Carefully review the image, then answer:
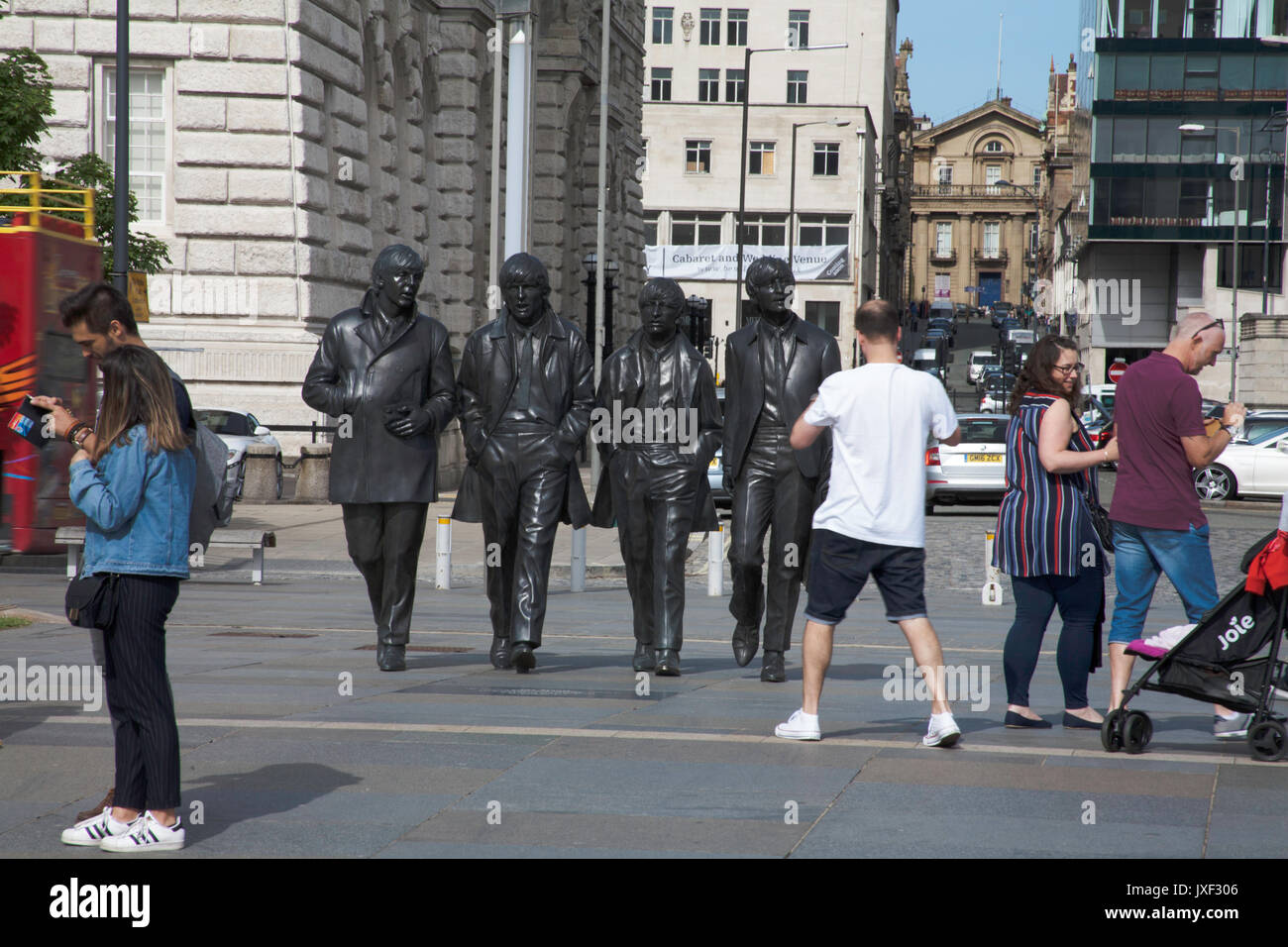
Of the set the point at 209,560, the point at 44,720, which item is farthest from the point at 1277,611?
the point at 209,560

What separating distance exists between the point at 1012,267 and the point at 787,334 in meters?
150

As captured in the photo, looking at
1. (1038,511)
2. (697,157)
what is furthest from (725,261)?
(1038,511)

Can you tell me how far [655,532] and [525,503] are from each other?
740 millimetres

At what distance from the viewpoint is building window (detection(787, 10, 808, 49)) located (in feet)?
282

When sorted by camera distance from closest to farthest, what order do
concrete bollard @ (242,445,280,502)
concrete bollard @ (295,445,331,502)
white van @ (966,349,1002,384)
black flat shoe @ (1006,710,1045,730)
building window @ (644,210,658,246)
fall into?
black flat shoe @ (1006,710,1045,730)
concrete bollard @ (242,445,280,502)
concrete bollard @ (295,445,331,502)
white van @ (966,349,1002,384)
building window @ (644,210,658,246)

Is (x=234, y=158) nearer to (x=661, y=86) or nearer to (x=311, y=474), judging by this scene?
(x=311, y=474)

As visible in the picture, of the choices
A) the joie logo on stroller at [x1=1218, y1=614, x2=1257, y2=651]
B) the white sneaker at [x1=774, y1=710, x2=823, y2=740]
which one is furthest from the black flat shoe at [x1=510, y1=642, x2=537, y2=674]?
the joie logo on stroller at [x1=1218, y1=614, x2=1257, y2=651]

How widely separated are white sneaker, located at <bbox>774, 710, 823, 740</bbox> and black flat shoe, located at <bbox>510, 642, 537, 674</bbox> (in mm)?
2365

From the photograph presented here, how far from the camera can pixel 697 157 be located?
82.2 metres

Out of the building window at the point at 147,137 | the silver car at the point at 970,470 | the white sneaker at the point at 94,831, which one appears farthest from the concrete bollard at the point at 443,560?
the silver car at the point at 970,470

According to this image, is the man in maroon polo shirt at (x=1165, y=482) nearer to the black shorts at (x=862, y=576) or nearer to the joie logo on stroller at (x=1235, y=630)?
the joie logo on stroller at (x=1235, y=630)

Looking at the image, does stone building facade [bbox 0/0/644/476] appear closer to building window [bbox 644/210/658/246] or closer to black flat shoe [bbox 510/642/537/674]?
black flat shoe [bbox 510/642/537/674]
